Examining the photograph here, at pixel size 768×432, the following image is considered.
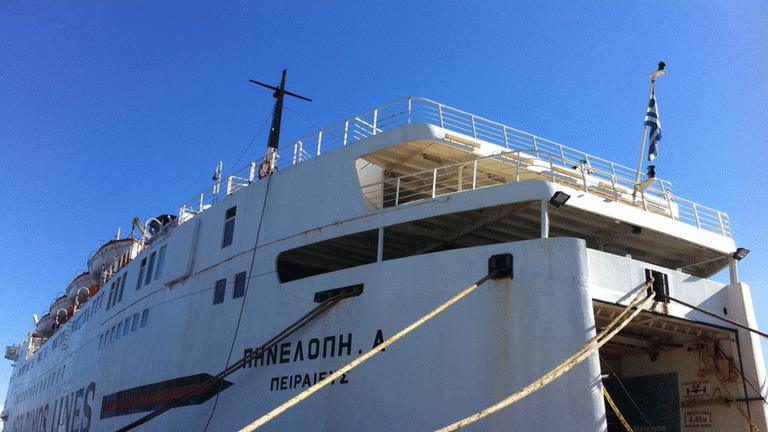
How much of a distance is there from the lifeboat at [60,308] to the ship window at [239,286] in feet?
64.0

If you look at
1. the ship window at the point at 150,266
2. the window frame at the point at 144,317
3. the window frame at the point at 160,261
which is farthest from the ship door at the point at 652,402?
the ship window at the point at 150,266

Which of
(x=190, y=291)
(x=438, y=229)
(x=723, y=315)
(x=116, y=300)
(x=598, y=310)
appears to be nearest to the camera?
(x=598, y=310)

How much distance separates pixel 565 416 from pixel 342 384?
137 inches

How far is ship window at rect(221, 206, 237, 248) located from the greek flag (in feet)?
27.9

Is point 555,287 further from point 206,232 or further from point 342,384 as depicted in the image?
point 206,232

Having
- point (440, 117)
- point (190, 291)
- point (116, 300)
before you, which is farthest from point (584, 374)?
point (116, 300)

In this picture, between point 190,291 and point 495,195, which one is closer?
point 495,195

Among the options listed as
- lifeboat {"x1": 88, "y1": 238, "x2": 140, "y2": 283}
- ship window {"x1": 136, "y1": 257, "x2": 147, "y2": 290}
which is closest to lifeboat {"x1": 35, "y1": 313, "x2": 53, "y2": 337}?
lifeboat {"x1": 88, "y1": 238, "x2": 140, "y2": 283}

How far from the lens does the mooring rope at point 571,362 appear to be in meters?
7.19

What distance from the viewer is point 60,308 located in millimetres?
32844

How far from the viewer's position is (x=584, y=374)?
345 inches

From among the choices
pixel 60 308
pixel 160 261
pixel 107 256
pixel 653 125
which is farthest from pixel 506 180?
pixel 60 308

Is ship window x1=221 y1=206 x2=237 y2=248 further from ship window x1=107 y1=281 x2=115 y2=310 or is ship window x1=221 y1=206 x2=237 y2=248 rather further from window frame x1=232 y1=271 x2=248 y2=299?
ship window x1=107 y1=281 x2=115 y2=310

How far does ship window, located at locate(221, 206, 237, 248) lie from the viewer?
47.3 ft
